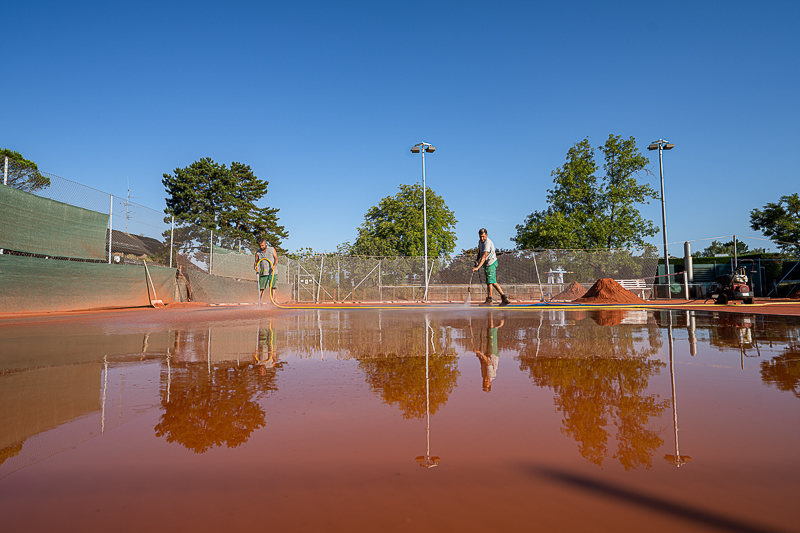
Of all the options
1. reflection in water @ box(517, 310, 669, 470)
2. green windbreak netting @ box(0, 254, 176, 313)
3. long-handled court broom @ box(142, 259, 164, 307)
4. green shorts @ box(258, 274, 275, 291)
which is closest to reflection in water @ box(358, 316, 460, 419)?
reflection in water @ box(517, 310, 669, 470)

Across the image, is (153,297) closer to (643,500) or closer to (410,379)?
(410,379)

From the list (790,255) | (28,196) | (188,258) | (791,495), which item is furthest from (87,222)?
(790,255)

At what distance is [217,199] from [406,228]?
20.4 metres

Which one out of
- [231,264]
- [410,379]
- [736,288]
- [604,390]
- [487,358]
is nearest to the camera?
[604,390]

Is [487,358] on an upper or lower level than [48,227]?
lower

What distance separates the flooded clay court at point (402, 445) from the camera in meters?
1.10

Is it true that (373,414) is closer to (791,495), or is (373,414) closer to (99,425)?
(99,425)

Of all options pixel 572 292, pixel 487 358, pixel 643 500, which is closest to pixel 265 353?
pixel 487 358

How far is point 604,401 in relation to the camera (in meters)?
2.08

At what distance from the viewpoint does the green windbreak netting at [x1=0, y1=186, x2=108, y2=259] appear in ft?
31.5

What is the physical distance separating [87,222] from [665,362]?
1380cm

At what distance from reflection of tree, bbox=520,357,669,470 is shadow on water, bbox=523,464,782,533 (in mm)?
156

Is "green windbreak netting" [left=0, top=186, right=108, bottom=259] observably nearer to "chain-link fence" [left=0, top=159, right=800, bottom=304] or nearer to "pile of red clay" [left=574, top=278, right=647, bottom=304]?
"chain-link fence" [left=0, top=159, right=800, bottom=304]

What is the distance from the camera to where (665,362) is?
3119 millimetres
